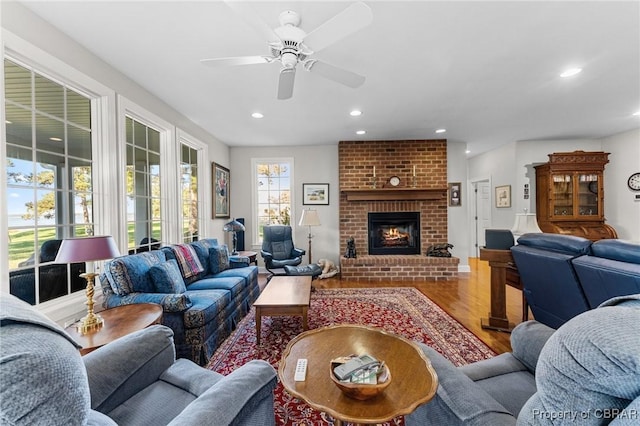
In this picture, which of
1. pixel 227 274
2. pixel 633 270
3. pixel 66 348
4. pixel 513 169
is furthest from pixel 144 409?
pixel 513 169

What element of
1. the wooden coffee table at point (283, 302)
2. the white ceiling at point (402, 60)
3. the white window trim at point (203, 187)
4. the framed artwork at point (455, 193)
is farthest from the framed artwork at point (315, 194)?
the wooden coffee table at point (283, 302)

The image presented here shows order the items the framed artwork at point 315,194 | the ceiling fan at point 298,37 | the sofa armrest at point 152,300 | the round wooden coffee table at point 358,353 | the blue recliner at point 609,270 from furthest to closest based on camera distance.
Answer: the framed artwork at point 315,194
the sofa armrest at point 152,300
the blue recliner at point 609,270
the ceiling fan at point 298,37
the round wooden coffee table at point 358,353

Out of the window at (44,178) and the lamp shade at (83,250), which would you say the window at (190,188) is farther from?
the lamp shade at (83,250)

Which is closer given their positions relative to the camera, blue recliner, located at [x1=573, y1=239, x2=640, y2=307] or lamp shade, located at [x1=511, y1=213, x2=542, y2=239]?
blue recliner, located at [x1=573, y1=239, x2=640, y2=307]

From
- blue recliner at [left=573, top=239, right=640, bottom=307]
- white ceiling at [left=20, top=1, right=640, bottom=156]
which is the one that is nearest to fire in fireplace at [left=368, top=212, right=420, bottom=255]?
white ceiling at [left=20, top=1, right=640, bottom=156]

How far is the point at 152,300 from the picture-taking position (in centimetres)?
204

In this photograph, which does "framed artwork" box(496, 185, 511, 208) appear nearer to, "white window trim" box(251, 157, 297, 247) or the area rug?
the area rug

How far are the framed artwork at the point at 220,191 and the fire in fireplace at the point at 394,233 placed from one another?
2.75 metres

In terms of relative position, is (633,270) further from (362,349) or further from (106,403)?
(106,403)

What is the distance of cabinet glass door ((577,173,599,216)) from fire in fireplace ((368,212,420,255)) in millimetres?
2868

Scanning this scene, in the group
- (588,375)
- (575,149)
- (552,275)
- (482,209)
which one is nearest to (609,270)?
(552,275)

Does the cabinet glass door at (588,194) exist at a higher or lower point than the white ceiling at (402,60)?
lower

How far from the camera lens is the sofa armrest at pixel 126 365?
3.36 feet

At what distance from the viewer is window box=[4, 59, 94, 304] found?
1.74 m
